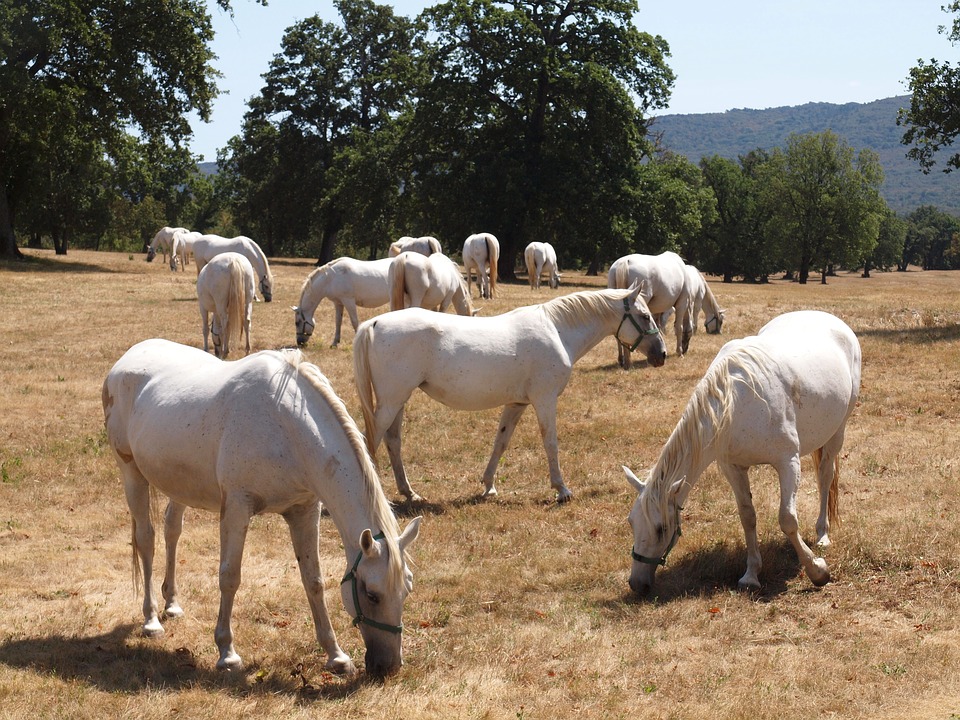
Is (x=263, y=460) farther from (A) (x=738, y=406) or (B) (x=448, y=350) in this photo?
(B) (x=448, y=350)

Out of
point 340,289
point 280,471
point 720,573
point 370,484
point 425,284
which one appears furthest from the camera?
point 340,289

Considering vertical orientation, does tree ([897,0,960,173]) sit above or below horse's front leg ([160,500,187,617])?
above

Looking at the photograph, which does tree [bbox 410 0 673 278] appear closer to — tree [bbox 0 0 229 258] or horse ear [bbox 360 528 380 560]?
tree [bbox 0 0 229 258]

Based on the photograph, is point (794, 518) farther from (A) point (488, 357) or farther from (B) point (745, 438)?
(A) point (488, 357)

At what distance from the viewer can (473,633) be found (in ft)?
22.5

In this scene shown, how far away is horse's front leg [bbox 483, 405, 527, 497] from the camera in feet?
34.2

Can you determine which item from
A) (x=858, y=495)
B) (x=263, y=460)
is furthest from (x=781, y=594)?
(x=263, y=460)

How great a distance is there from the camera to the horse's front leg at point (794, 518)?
723 centimetres


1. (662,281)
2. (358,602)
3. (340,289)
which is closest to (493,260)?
(340,289)

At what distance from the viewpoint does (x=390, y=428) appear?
1027cm

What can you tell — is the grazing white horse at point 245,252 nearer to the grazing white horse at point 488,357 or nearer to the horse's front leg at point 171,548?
the grazing white horse at point 488,357

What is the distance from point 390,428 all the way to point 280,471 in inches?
175

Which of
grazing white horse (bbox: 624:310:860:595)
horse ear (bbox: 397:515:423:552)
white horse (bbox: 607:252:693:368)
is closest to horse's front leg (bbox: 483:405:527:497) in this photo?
grazing white horse (bbox: 624:310:860:595)

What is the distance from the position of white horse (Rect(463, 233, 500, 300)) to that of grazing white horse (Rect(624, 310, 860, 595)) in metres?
22.2
